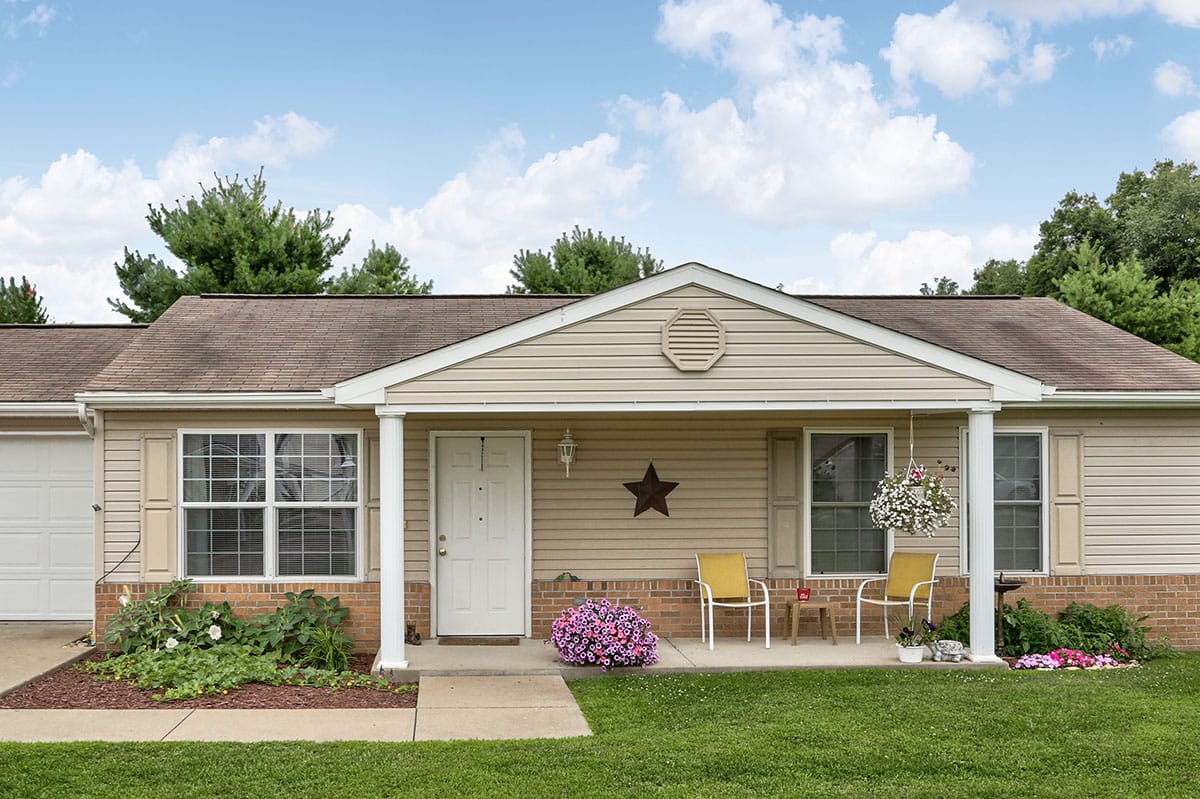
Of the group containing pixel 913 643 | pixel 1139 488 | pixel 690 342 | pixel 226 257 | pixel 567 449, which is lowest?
pixel 913 643

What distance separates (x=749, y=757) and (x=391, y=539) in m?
3.70

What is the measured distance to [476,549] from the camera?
10062 mm

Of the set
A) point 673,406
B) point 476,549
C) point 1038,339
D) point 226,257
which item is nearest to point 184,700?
point 476,549

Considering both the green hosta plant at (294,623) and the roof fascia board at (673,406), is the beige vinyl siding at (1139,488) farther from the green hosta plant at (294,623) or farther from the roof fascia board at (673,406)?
the green hosta plant at (294,623)

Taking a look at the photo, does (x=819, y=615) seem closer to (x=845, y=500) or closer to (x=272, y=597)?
(x=845, y=500)

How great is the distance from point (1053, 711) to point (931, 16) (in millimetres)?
13072

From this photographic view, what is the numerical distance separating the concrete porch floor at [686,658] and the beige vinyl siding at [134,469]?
2609 millimetres

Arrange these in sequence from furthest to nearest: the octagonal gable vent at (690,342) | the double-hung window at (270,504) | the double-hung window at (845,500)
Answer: the double-hung window at (845,500)
the double-hung window at (270,504)
the octagonal gable vent at (690,342)

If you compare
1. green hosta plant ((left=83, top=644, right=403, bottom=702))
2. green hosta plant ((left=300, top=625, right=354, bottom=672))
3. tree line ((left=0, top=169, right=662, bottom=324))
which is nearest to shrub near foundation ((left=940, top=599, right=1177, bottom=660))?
green hosta plant ((left=83, top=644, right=403, bottom=702))

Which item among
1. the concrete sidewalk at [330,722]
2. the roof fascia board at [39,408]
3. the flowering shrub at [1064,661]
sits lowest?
the flowering shrub at [1064,661]

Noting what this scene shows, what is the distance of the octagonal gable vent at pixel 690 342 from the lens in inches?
342

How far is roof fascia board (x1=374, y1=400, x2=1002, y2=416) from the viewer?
8.54 metres

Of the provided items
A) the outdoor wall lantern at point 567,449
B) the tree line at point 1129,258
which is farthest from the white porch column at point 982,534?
the tree line at point 1129,258

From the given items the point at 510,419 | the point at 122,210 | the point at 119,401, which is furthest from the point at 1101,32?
the point at 122,210
